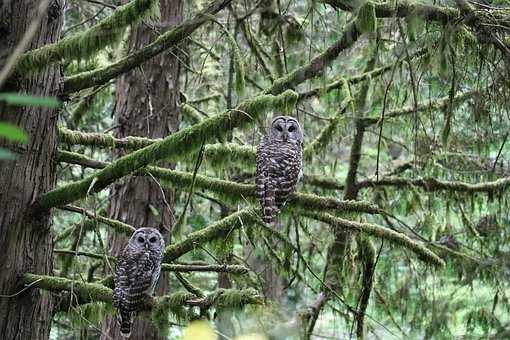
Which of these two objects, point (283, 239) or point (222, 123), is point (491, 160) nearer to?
point (283, 239)

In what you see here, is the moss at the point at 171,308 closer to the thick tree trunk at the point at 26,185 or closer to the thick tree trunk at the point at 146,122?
Result: the thick tree trunk at the point at 26,185

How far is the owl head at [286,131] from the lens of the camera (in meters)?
5.26

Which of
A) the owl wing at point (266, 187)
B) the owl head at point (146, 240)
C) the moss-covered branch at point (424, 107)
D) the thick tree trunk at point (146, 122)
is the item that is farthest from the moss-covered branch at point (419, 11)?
the thick tree trunk at point (146, 122)

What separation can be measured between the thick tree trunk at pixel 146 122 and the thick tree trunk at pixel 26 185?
6.22 ft

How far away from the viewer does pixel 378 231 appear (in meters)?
4.40

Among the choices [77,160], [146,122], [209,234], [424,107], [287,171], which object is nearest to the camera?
[77,160]

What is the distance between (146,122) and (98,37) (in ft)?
9.12

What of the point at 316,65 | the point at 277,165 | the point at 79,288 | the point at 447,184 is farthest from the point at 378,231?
the point at 447,184

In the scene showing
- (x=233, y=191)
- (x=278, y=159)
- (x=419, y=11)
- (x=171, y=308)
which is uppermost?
(x=419, y=11)

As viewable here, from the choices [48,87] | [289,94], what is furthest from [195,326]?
[48,87]

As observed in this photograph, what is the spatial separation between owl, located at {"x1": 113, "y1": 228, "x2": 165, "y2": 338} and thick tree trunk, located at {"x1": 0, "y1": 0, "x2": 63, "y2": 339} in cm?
50

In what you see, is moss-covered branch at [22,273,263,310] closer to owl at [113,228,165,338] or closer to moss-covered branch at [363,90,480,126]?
owl at [113,228,165,338]

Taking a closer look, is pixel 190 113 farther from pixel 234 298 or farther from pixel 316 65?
pixel 234 298

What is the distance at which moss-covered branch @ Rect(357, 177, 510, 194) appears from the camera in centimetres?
602
